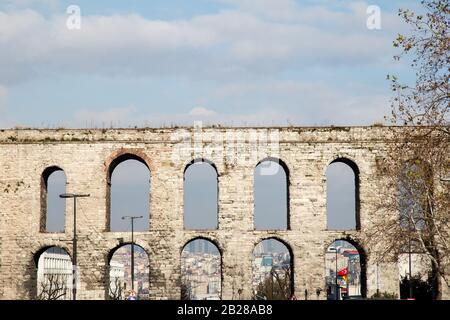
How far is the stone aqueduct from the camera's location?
127 ft

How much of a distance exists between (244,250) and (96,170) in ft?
28.6

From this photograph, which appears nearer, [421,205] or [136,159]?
[421,205]

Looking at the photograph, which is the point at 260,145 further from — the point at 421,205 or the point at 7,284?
the point at 7,284

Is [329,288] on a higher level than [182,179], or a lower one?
lower

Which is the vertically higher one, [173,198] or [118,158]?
[118,158]

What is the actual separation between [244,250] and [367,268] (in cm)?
631

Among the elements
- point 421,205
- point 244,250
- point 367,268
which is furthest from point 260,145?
point 421,205

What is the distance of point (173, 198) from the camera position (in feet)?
129

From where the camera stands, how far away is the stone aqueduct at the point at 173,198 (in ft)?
127

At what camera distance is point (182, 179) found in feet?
129

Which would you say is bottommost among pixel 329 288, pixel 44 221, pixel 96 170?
pixel 329 288
